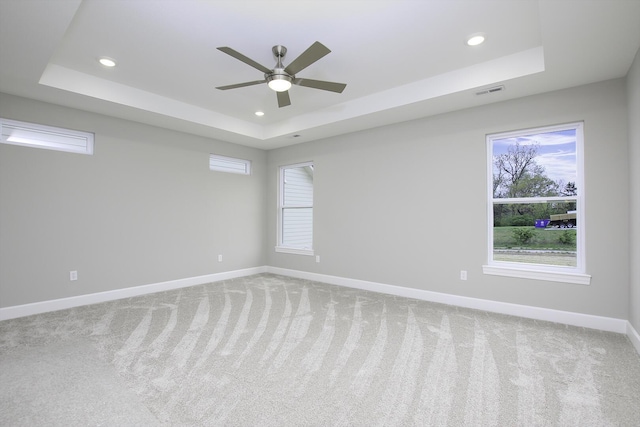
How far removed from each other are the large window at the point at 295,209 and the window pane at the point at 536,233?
318 cm

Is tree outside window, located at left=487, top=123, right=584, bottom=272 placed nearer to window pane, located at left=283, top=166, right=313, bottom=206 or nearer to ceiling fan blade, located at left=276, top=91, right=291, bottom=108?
ceiling fan blade, located at left=276, top=91, right=291, bottom=108

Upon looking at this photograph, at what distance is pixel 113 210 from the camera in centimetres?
445

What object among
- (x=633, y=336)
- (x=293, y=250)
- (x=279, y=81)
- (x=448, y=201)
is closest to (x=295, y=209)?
(x=293, y=250)

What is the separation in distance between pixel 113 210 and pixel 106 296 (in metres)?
1.19

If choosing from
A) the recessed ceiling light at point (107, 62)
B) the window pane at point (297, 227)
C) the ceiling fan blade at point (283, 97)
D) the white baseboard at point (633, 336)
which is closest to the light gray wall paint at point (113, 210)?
the window pane at point (297, 227)

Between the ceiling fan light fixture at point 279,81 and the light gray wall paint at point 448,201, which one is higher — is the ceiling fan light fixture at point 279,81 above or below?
above

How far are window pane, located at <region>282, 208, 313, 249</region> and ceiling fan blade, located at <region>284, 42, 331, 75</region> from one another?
338 cm

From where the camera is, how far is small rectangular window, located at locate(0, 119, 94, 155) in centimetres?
367

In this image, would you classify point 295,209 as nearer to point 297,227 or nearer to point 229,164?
point 297,227

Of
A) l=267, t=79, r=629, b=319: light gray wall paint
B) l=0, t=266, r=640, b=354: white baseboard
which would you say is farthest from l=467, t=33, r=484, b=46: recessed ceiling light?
l=0, t=266, r=640, b=354: white baseboard

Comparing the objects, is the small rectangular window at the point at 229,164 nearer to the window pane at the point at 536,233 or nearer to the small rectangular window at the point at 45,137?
the small rectangular window at the point at 45,137

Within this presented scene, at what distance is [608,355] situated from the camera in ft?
8.70

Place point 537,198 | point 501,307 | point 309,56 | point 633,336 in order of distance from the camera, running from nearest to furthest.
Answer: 1. point 309,56
2. point 633,336
3. point 537,198
4. point 501,307

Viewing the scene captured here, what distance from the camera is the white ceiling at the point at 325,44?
2.43 metres
